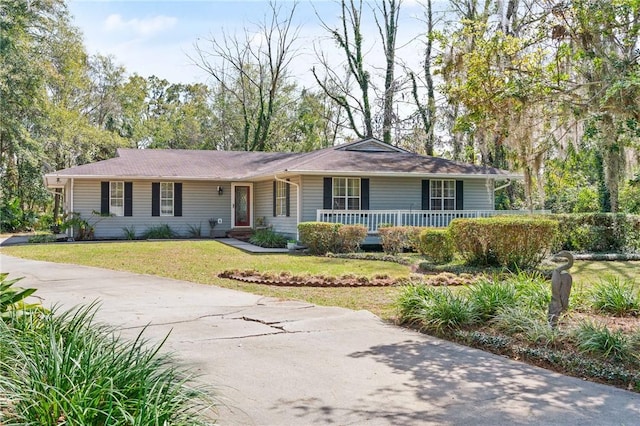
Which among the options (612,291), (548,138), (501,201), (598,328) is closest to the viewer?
(598,328)

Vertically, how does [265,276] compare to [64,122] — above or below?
below

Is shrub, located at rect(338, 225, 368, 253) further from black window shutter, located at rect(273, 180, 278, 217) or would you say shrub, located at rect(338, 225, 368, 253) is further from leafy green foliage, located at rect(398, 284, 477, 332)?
leafy green foliage, located at rect(398, 284, 477, 332)

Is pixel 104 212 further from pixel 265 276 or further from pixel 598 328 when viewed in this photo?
pixel 598 328

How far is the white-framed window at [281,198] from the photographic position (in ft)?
66.2

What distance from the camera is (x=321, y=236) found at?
16.4m

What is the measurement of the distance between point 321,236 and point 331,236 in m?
0.30

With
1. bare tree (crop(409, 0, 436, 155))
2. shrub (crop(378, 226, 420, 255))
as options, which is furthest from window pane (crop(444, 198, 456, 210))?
bare tree (crop(409, 0, 436, 155))

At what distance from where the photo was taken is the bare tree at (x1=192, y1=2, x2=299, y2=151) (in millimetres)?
35562

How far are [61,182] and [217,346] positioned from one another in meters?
19.5

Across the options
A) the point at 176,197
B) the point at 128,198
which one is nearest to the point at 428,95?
the point at 176,197

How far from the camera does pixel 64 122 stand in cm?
3234

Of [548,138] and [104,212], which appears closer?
[548,138]

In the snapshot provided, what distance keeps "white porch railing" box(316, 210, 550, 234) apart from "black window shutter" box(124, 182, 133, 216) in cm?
839

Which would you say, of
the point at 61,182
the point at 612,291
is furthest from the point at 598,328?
the point at 61,182
